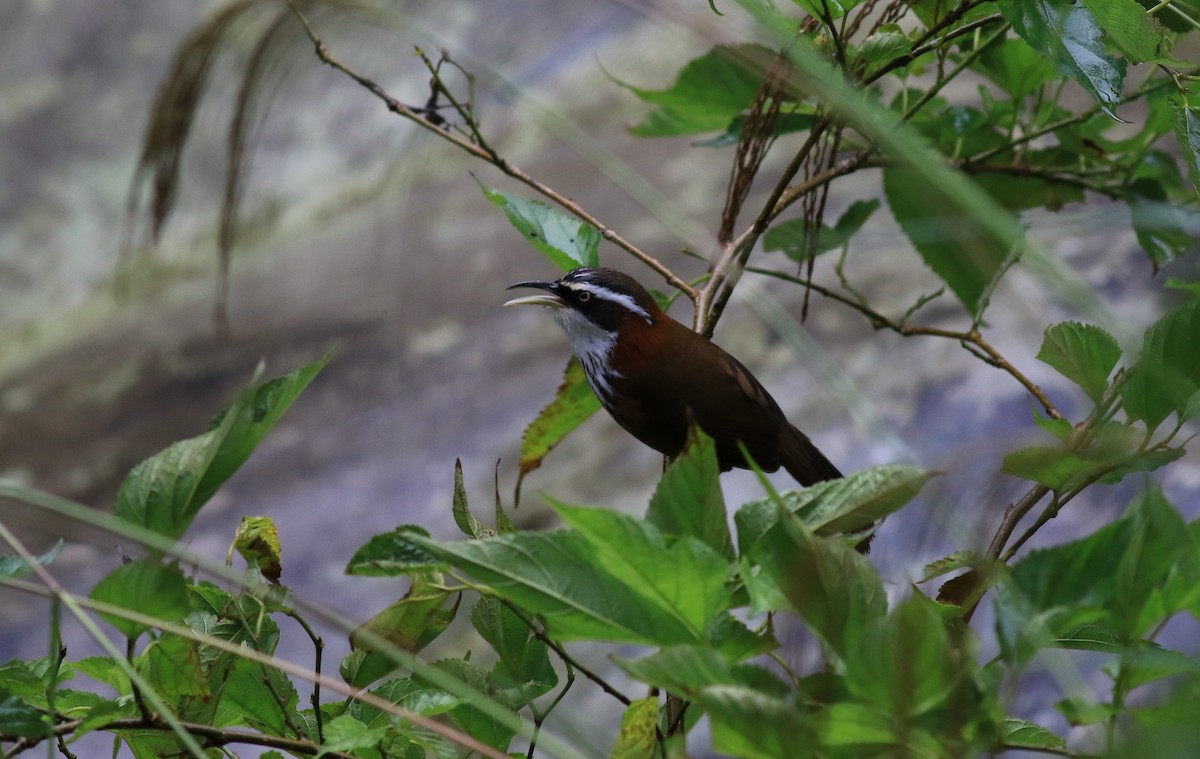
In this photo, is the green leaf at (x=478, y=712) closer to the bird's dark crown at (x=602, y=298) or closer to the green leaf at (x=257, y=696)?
the green leaf at (x=257, y=696)

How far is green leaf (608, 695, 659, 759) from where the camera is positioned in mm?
865

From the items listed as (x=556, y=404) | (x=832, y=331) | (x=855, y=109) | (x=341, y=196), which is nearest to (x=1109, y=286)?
(x=832, y=331)

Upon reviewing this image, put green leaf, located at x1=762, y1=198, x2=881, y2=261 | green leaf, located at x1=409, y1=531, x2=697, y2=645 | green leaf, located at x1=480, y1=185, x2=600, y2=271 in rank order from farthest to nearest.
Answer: green leaf, located at x1=762, y1=198, x2=881, y2=261 → green leaf, located at x1=480, y1=185, x2=600, y2=271 → green leaf, located at x1=409, y1=531, x2=697, y2=645

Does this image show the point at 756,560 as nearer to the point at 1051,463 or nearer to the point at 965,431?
the point at 1051,463

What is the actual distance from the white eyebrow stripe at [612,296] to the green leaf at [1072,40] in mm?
789

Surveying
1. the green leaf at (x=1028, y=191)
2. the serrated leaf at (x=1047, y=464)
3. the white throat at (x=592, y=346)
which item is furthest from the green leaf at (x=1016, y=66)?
the serrated leaf at (x=1047, y=464)

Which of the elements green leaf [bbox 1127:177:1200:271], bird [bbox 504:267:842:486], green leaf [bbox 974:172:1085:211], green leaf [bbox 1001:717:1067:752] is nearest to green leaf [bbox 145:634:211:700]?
green leaf [bbox 1001:717:1067:752]

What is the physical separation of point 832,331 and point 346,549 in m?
1.59

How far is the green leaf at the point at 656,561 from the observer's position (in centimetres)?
73

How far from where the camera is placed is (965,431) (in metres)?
2.54

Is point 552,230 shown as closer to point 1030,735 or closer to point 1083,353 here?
point 1083,353

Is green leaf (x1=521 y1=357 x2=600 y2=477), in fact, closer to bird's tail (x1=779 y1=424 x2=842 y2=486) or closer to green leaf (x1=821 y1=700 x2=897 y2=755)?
bird's tail (x1=779 y1=424 x2=842 y2=486)

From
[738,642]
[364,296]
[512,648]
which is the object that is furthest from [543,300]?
[364,296]

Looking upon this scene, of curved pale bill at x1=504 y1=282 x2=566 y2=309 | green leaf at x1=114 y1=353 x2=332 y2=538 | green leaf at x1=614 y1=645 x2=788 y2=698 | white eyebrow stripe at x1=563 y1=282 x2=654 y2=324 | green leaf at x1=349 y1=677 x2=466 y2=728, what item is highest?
curved pale bill at x1=504 y1=282 x2=566 y2=309
